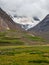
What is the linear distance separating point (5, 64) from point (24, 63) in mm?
4112

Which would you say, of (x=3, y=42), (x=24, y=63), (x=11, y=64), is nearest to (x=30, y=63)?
(x=24, y=63)

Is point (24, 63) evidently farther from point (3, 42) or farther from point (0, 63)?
point (3, 42)

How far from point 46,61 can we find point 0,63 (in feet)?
31.6

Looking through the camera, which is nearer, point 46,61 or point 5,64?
point 5,64

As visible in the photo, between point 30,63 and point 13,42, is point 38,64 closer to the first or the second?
point 30,63

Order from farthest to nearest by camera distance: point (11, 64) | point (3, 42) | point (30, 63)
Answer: point (3, 42) → point (30, 63) → point (11, 64)

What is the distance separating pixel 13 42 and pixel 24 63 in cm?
13385

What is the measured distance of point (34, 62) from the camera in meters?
56.9

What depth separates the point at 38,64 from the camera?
5378cm

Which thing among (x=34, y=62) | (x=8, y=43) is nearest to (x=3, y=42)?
(x=8, y=43)

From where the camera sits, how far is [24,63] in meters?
54.1

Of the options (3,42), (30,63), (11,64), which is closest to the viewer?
(11,64)

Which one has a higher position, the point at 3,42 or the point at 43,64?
the point at 3,42

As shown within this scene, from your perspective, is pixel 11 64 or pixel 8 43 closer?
pixel 11 64
